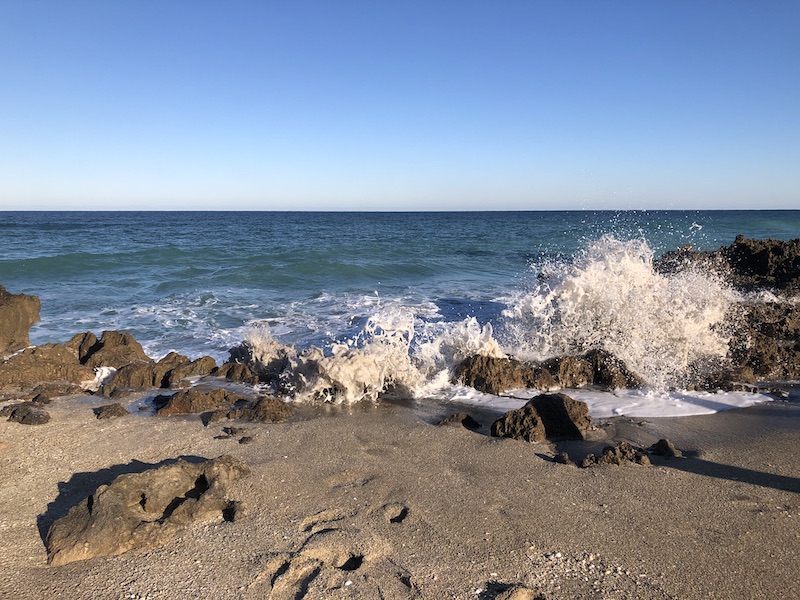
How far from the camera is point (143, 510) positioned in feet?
11.3

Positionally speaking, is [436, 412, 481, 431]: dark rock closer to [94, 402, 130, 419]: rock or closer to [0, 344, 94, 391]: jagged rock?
[94, 402, 130, 419]: rock

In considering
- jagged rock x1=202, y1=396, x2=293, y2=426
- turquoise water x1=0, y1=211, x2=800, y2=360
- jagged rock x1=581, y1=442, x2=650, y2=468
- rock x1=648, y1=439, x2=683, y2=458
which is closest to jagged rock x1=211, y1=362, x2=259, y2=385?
jagged rock x1=202, y1=396, x2=293, y2=426

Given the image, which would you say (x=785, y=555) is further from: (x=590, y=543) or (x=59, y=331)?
(x=59, y=331)

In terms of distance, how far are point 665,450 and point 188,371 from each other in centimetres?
513

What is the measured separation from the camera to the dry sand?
2822 millimetres

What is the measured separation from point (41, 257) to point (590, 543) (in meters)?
21.2

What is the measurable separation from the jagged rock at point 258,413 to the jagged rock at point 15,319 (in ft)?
11.9

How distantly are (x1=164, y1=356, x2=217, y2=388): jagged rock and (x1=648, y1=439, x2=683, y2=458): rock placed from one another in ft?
16.0

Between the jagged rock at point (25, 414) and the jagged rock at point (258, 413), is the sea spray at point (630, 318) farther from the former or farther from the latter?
the jagged rock at point (25, 414)

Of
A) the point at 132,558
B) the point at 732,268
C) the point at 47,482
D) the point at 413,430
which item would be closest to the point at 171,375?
the point at 47,482

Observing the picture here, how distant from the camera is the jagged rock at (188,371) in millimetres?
6320

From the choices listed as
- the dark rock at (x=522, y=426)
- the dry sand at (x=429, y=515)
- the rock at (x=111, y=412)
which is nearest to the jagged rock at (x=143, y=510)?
the dry sand at (x=429, y=515)

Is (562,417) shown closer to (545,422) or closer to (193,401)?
(545,422)

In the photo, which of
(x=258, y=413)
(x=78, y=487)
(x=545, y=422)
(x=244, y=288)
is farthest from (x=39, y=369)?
(x=244, y=288)
